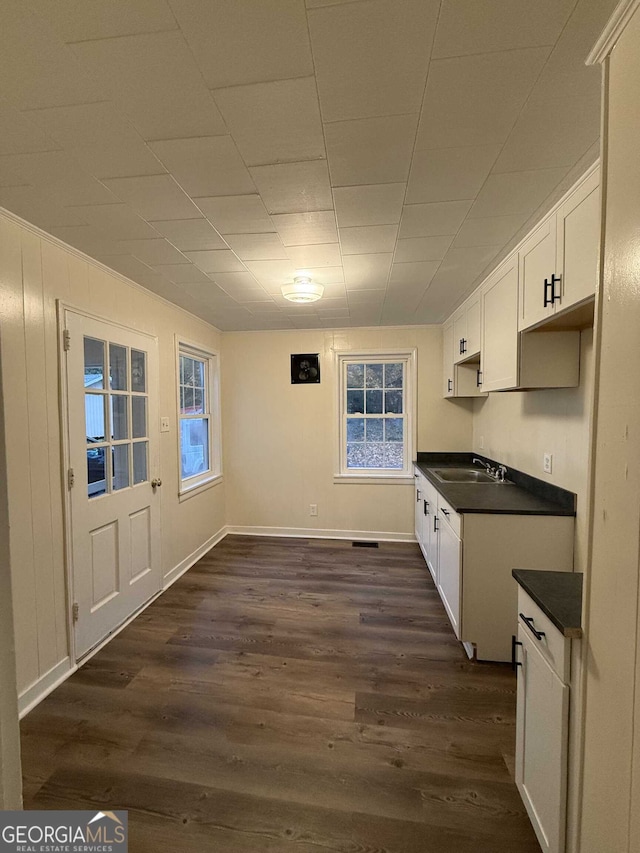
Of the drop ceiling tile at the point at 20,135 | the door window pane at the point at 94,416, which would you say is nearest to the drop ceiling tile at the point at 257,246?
the drop ceiling tile at the point at 20,135

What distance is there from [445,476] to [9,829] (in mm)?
3406

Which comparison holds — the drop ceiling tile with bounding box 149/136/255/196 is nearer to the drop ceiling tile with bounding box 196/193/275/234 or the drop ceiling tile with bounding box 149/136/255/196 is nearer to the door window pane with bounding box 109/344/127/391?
the drop ceiling tile with bounding box 196/193/275/234

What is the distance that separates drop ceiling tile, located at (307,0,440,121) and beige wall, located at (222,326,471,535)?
3.07m

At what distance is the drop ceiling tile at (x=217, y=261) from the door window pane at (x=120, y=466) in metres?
1.39

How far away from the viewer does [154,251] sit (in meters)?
2.18

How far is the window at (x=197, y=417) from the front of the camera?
3684 mm

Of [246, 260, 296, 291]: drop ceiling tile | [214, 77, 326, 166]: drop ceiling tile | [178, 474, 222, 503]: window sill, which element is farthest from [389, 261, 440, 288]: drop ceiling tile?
[178, 474, 222, 503]: window sill

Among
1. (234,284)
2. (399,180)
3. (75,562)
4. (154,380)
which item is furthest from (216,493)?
(399,180)

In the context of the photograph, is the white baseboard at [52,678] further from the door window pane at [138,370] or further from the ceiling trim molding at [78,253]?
the ceiling trim molding at [78,253]

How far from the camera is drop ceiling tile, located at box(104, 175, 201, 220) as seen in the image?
150 centimetres

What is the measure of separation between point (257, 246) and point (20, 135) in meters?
1.10

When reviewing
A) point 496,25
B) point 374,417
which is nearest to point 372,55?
point 496,25

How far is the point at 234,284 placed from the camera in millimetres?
2756

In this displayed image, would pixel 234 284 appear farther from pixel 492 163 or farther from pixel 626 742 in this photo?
pixel 626 742
